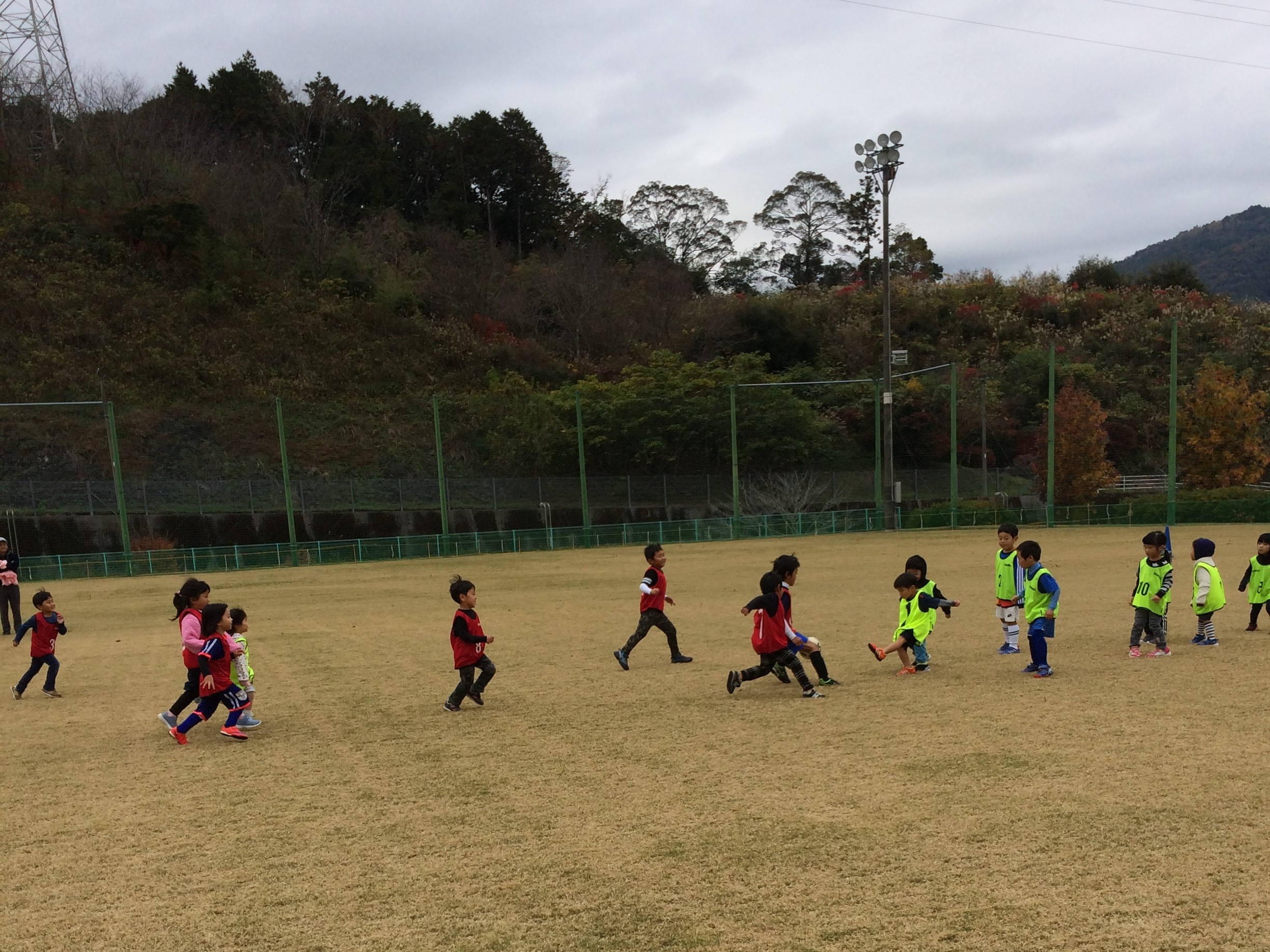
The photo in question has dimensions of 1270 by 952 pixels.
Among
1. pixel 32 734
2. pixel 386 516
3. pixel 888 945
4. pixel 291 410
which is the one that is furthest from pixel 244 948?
pixel 291 410

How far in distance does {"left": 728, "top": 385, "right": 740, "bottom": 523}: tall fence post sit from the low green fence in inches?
95.2

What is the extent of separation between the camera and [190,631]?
308 inches

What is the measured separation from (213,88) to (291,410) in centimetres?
3358

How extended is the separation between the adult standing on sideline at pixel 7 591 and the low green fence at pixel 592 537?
1221 centimetres

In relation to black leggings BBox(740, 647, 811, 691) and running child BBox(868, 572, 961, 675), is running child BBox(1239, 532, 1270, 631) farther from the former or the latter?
black leggings BBox(740, 647, 811, 691)

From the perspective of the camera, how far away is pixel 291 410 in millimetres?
41625

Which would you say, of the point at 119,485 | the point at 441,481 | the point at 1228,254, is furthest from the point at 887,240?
the point at 1228,254

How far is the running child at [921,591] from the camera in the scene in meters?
9.60

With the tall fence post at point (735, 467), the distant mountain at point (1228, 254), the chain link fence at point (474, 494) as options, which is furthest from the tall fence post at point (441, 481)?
the distant mountain at point (1228, 254)

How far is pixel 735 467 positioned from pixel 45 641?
2791 cm

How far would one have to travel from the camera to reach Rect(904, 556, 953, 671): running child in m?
9.60

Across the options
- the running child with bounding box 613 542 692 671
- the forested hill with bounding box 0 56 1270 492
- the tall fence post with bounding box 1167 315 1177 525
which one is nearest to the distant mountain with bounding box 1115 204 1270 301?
the forested hill with bounding box 0 56 1270 492

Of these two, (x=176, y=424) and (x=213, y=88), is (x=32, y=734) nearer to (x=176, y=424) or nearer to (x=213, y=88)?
(x=176, y=424)

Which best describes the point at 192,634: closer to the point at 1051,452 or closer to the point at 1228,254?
the point at 1051,452
